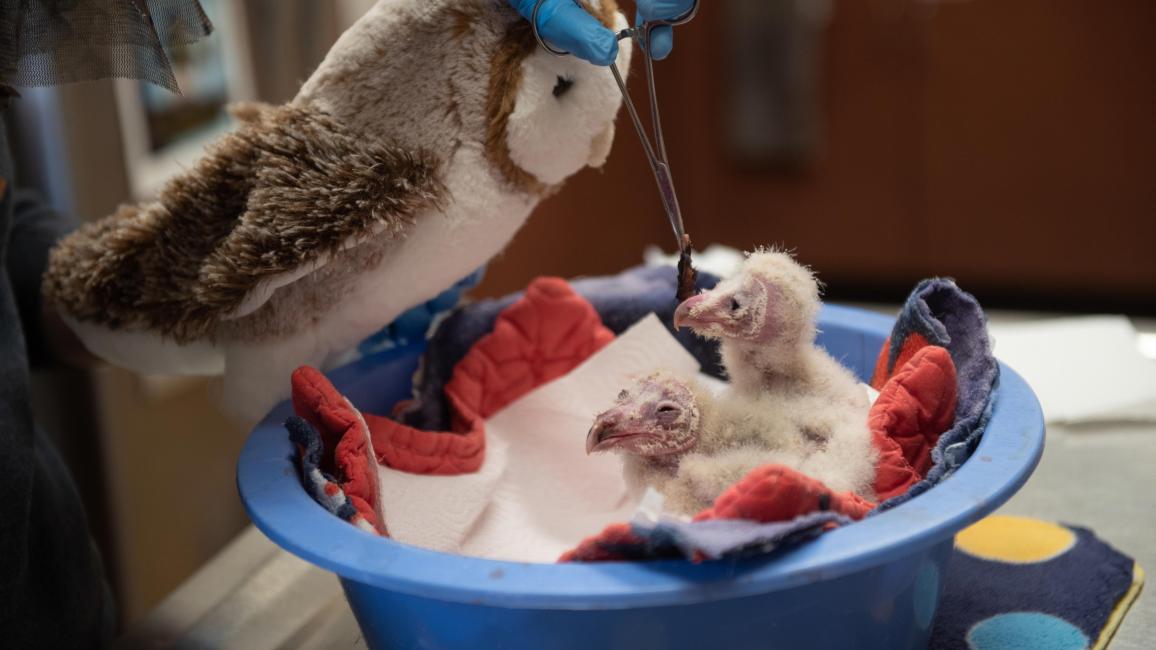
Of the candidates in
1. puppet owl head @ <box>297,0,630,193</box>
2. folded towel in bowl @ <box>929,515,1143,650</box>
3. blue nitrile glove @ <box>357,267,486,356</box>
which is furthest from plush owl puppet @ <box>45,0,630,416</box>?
folded towel in bowl @ <box>929,515,1143,650</box>

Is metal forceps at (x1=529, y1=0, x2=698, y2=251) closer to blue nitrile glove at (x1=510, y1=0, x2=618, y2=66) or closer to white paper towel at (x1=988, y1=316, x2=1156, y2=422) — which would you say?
blue nitrile glove at (x1=510, y1=0, x2=618, y2=66)

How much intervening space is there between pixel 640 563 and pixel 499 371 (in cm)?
33

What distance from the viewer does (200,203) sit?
1.99ft

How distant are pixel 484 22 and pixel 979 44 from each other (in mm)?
1596

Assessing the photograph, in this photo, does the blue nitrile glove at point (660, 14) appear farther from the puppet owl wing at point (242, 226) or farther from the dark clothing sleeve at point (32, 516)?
the dark clothing sleeve at point (32, 516)

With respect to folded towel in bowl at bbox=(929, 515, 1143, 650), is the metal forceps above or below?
above

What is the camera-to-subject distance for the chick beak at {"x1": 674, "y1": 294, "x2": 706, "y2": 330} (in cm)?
58

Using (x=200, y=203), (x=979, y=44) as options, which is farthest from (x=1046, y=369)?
(x=979, y=44)

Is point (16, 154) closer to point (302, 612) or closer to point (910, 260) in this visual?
point (302, 612)

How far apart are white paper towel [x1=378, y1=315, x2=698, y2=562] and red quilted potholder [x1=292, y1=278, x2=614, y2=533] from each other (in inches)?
0.4

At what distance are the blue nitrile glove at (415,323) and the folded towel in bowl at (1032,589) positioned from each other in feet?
1.17

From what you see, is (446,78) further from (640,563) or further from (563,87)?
(640,563)

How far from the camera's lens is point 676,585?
43cm

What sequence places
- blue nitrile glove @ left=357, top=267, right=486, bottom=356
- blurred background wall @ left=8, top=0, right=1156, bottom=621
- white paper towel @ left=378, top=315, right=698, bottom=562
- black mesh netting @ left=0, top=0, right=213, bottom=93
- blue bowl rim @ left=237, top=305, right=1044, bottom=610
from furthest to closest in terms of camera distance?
blurred background wall @ left=8, top=0, right=1156, bottom=621
blue nitrile glove @ left=357, top=267, right=486, bottom=356
white paper towel @ left=378, top=315, right=698, bottom=562
black mesh netting @ left=0, top=0, right=213, bottom=93
blue bowl rim @ left=237, top=305, right=1044, bottom=610
